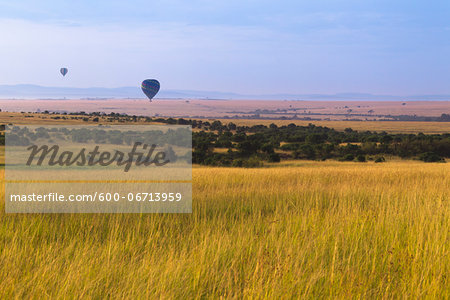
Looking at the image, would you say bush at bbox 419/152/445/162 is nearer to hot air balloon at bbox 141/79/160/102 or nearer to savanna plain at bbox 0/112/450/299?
savanna plain at bbox 0/112/450/299

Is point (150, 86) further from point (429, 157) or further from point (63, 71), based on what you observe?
point (429, 157)

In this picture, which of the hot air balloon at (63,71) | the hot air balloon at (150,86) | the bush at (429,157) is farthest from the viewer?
the hot air balloon at (63,71)

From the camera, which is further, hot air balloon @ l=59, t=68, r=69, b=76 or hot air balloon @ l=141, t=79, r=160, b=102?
hot air balloon @ l=59, t=68, r=69, b=76

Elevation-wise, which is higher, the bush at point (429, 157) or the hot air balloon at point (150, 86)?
the hot air balloon at point (150, 86)

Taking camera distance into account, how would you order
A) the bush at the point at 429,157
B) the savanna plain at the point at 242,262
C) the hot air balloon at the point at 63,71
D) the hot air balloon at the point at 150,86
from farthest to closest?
the hot air balloon at the point at 63,71 < the hot air balloon at the point at 150,86 < the bush at the point at 429,157 < the savanna plain at the point at 242,262

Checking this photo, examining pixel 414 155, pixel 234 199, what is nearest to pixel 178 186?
pixel 234 199

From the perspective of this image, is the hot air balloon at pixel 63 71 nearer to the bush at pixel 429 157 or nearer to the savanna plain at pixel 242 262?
the bush at pixel 429 157

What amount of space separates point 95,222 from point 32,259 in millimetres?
1937

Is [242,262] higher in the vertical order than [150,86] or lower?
lower

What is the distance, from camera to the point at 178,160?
4841 centimetres

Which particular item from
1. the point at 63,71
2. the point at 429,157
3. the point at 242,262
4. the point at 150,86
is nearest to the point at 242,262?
the point at 242,262

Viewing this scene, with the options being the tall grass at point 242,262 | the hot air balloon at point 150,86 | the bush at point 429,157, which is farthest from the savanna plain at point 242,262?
the hot air balloon at point 150,86

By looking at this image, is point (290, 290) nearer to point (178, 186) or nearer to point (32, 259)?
point (32, 259)

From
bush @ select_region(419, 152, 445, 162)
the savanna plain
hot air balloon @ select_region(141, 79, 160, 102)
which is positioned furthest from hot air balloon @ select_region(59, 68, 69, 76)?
the savanna plain
